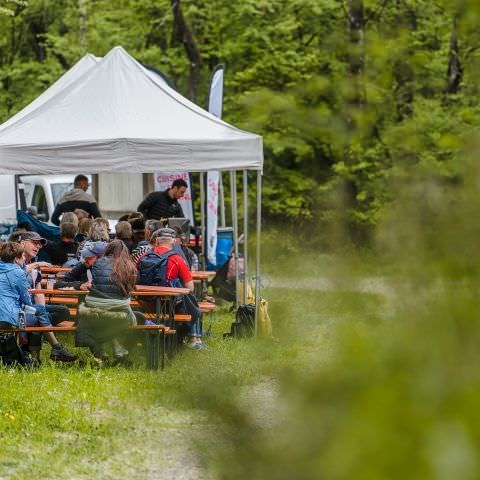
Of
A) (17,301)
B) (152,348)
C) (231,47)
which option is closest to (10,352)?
(17,301)

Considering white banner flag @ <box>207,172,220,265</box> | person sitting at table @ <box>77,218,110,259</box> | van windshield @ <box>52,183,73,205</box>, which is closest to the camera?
person sitting at table @ <box>77,218,110,259</box>

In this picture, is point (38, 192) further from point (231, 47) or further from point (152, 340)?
point (152, 340)

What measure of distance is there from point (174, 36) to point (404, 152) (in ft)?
94.1

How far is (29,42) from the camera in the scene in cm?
3388

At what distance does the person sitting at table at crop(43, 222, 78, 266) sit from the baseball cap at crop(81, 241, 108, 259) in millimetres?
1798

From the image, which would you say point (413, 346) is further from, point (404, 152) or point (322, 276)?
point (404, 152)

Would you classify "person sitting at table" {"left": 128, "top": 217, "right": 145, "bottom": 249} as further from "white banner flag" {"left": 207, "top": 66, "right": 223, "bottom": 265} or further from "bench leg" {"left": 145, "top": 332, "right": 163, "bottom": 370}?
"bench leg" {"left": 145, "top": 332, "right": 163, "bottom": 370}

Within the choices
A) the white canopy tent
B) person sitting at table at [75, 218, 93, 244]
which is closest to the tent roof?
the white canopy tent

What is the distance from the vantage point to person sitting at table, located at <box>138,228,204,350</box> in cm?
1146

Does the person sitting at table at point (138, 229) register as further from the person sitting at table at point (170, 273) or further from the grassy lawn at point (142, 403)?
the person sitting at table at point (170, 273)

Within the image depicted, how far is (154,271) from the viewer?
11.5 metres

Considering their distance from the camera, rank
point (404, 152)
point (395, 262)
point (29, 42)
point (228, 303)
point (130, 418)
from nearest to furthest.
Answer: point (395, 262) → point (404, 152) → point (130, 418) → point (228, 303) → point (29, 42)

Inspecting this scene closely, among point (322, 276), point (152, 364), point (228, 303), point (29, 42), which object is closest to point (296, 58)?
point (29, 42)

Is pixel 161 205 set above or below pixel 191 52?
below
